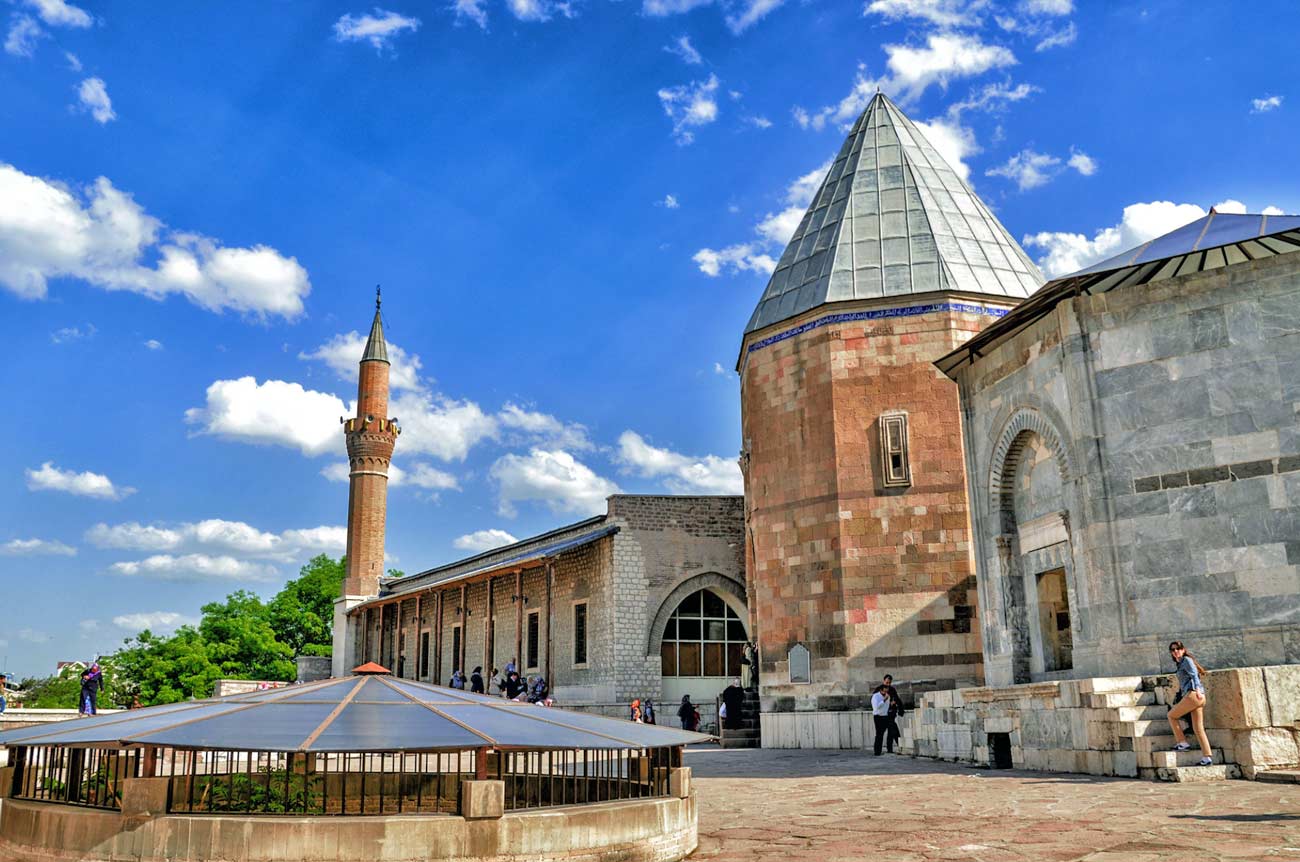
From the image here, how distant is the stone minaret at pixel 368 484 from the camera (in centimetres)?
3738

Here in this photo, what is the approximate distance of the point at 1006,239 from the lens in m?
19.2

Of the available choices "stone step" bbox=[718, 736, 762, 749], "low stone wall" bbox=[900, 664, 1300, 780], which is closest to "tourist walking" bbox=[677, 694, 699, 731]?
"stone step" bbox=[718, 736, 762, 749]

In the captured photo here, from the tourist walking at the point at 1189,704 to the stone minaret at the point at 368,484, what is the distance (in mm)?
31718

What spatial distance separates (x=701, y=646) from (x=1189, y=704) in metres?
16.3

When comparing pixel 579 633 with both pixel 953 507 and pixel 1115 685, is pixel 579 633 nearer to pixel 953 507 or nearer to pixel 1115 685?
pixel 953 507

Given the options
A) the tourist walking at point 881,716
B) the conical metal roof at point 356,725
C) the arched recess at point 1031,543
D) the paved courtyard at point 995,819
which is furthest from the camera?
the tourist walking at point 881,716

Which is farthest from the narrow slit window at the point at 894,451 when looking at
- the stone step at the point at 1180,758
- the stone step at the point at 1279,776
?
the stone step at the point at 1279,776

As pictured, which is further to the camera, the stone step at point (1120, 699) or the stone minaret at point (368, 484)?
the stone minaret at point (368, 484)

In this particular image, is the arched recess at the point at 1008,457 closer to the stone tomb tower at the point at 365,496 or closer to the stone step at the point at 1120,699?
the stone step at the point at 1120,699

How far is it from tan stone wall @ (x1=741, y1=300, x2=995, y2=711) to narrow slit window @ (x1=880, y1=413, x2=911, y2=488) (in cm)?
11

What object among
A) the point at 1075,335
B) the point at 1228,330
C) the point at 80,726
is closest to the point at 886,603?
the point at 1075,335

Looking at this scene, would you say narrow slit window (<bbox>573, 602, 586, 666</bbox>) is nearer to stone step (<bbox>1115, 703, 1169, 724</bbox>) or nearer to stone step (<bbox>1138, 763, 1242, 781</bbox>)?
stone step (<bbox>1115, 703, 1169, 724</bbox>)

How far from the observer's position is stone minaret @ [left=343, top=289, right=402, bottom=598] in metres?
37.4

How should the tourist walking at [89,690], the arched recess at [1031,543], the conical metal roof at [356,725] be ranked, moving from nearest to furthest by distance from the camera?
the conical metal roof at [356,725], the arched recess at [1031,543], the tourist walking at [89,690]
